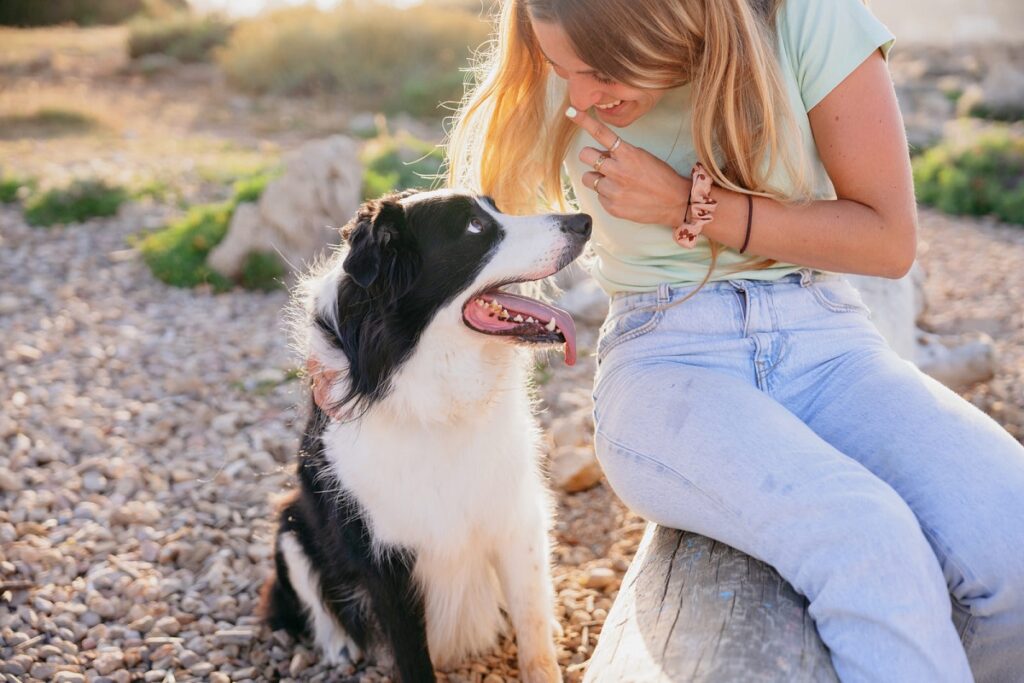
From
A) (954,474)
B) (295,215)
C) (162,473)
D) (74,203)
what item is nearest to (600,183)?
(954,474)

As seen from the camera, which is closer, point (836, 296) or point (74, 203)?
point (836, 296)

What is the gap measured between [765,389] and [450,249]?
0.85 m

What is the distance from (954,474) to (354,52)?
51.1 ft

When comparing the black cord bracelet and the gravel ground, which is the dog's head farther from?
the gravel ground

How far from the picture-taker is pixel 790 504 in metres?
1.67

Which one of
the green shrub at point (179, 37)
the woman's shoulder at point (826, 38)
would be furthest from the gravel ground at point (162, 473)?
the green shrub at point (179, 37)

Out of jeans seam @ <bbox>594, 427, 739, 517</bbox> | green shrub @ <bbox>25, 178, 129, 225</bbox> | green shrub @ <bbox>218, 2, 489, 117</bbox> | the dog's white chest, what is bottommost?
green shrub @ <bbox>218, 2, 489, 117</bbox>

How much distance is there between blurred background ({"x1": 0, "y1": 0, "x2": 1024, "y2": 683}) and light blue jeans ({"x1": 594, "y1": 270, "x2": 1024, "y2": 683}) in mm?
989

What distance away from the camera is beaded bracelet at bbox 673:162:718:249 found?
6.62 feet

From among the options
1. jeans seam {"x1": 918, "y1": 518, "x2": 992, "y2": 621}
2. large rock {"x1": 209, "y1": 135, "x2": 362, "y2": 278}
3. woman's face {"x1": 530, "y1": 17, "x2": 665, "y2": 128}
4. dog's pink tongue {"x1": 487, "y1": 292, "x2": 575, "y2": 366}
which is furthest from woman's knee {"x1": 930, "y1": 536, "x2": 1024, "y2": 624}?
large rock {"x1": 209, "y1": 135, "x2": 362, "y2": 278}

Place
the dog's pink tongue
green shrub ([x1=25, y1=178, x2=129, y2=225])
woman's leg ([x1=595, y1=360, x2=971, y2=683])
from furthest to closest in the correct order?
green shrub ([x1=25, y1=178, x2=129, y2=225]), the dog's pink tongue, woman's leg ([x1=595, y1=360, x2=971, y2=683])

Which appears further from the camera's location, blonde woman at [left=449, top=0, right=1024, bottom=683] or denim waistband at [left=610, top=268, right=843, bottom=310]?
denim waistband at [left=610, top=268, right=843, bottom=310]

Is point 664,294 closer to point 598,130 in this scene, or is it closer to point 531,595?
point 598,130

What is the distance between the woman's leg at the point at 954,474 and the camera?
5.51 ft
